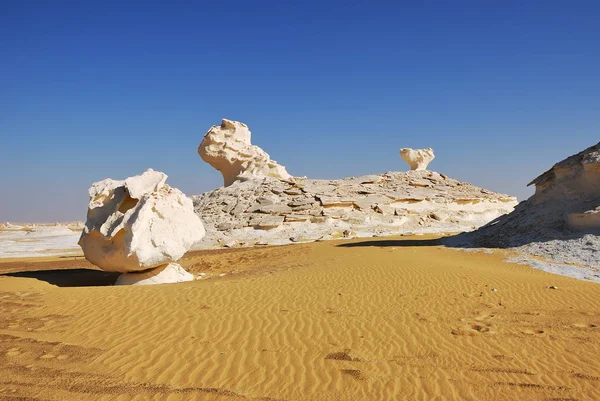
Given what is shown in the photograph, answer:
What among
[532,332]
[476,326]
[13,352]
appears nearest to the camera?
[13,352]

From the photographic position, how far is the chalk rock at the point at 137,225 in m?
11.5

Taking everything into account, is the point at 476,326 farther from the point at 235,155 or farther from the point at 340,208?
the point at 235,155

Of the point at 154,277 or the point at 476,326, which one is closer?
the point at 476,326

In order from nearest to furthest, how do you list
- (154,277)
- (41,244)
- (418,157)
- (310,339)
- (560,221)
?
(310,339), (154,277), (560,221), (41,244), (418,157)

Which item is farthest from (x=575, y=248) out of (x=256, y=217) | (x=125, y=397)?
(x=256, y=217)

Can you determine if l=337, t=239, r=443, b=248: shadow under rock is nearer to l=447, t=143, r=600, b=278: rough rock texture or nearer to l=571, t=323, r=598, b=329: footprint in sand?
l=447, t=143, r=600, b=278: rough rock texture

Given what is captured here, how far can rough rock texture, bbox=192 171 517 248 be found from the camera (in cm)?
2669

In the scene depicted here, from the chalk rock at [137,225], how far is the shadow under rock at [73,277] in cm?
109

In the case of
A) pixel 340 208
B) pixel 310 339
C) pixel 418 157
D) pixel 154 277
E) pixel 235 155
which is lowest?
pixel 310 339

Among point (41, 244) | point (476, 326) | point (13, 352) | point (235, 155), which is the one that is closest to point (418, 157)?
point (235, 155)

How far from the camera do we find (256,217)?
28391 millimetres

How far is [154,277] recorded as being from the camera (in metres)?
12.4

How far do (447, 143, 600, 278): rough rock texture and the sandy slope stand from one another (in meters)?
3.30

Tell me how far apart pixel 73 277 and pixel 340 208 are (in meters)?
19.1
